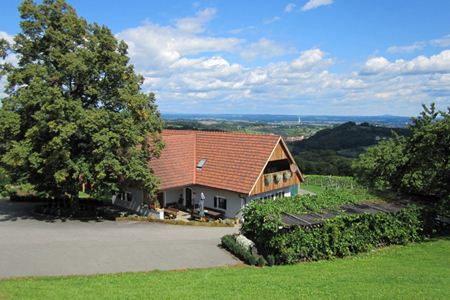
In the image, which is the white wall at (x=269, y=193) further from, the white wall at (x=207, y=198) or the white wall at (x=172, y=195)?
the white wall at (x=172, y=195)

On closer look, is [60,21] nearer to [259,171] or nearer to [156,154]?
[156,154]

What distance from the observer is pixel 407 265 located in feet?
60.8

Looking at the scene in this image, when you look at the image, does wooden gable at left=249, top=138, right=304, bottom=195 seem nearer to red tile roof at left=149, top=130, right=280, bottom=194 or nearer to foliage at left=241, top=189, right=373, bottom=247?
red tile roof at left=149, top=130, right=280, bottom=194

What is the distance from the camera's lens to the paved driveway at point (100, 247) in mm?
18281

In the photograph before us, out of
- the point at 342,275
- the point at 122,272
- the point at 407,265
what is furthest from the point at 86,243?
the point at 407,265

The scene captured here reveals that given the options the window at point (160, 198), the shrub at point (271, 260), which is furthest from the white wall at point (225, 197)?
the shrub at point (271, 260)

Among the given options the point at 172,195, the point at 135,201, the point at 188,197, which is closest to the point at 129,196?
the point at 135,201

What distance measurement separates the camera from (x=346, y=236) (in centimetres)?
2105

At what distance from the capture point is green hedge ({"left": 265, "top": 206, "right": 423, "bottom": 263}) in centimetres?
2002

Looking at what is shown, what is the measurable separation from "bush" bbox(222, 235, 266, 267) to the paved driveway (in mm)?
445

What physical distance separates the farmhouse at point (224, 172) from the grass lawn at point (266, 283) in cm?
1245

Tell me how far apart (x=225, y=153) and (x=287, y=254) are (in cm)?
1561

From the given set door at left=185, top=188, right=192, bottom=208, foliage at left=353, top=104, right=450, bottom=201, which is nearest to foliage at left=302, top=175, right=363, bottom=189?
foliage at left=353, top=104, right=450, bottom=201

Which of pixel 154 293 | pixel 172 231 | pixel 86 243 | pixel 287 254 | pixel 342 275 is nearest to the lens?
pixel 154 293
